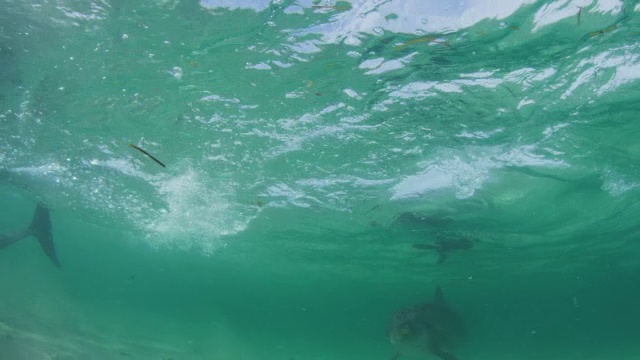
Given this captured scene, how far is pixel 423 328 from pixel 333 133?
11.4 meters

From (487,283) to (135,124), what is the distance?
119 ft

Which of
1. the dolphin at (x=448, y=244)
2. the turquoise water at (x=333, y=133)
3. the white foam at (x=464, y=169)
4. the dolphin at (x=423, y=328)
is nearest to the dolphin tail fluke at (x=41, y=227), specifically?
the turquoise water at (x=333, y=133)

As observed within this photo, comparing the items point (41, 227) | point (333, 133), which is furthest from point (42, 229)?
point (333, 133)

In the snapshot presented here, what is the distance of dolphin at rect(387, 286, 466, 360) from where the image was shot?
A: 18.6 m

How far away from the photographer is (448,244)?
81.0 feet

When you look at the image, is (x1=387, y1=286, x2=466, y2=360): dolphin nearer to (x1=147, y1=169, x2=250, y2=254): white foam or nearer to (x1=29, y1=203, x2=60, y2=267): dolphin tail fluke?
(x1=147, y1=169, x2=250, y2=254): white foam

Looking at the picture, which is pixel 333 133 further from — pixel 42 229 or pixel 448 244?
pixel 42 229

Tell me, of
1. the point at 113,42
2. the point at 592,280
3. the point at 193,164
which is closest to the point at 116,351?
the point at 193,164

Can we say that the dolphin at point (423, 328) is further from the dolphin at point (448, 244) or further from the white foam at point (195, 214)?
the white foam at point (195, 214)

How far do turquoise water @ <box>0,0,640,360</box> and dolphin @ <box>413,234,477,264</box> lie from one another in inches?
23.7

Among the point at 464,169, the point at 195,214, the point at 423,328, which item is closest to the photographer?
the point at 464,169

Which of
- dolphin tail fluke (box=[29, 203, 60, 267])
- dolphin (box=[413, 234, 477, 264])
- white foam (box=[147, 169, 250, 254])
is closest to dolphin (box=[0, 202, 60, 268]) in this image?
dolphin tail fluke (box=[29, 203, 60, 267])

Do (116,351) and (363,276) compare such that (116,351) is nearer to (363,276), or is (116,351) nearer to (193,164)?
(363,276)

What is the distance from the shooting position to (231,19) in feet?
29.5
